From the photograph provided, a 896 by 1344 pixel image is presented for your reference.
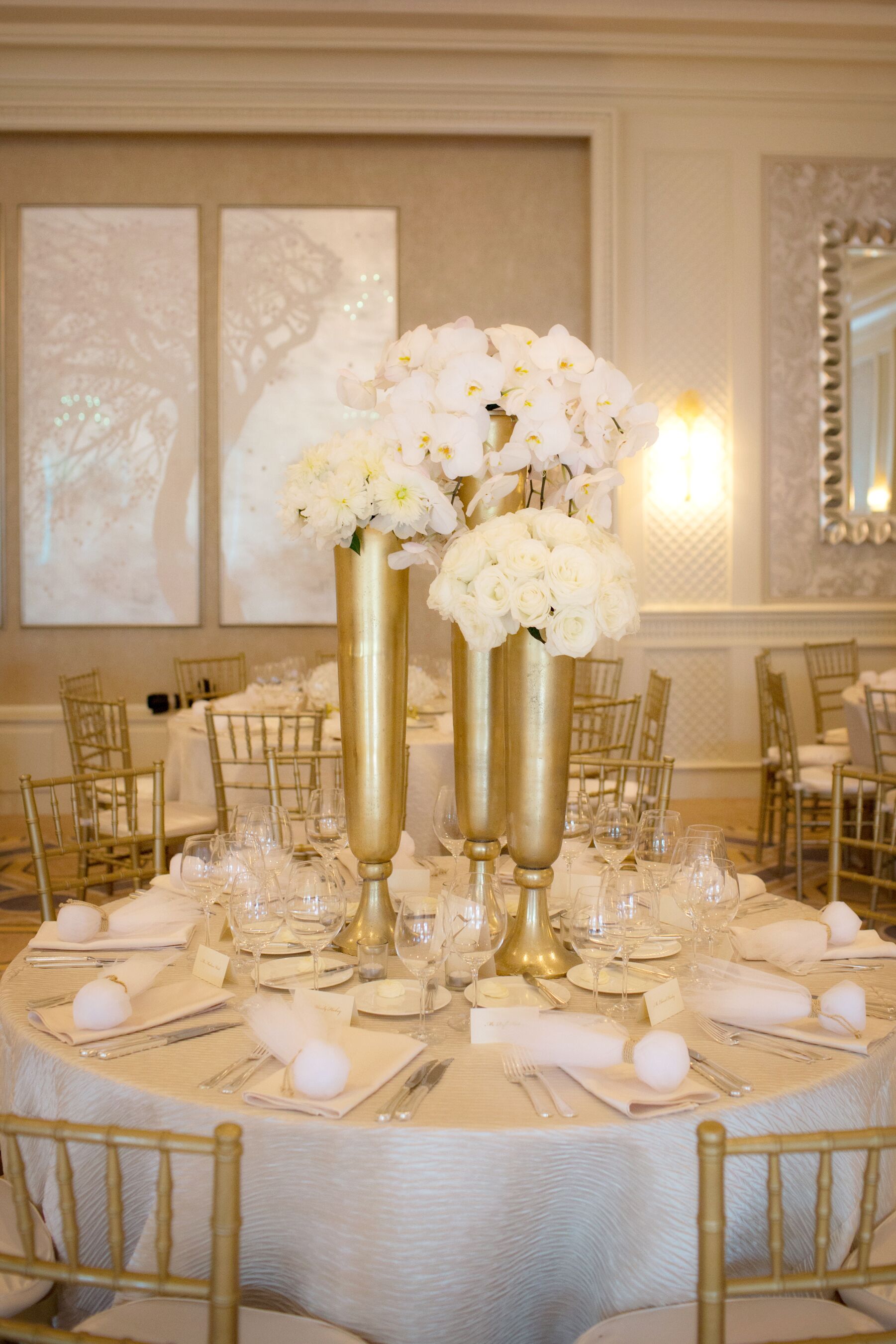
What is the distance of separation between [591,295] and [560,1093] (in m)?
6.46

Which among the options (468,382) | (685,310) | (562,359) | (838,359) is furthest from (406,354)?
(838,359)

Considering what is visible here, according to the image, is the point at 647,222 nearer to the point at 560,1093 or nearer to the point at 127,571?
the point at 127,571

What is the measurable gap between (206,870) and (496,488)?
767 mm

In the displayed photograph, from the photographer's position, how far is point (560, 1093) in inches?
50.9

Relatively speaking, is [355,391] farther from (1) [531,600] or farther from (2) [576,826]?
(2) [576,826]

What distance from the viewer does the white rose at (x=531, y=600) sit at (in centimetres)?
148

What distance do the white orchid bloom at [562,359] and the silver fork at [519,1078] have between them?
925 mm

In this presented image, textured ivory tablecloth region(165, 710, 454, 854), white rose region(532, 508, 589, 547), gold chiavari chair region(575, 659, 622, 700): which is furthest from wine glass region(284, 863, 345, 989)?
gold chiavari chair region(575, 659, 622, 700)

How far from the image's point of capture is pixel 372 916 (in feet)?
5.86

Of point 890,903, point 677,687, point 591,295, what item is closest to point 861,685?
point 890,903

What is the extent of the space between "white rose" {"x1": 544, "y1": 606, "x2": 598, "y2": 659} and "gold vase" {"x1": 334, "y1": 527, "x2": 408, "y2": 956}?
335mm

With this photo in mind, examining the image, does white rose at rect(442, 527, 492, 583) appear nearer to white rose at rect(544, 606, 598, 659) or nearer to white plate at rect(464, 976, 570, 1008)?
white rose at rect(544, 606, 598, 659)

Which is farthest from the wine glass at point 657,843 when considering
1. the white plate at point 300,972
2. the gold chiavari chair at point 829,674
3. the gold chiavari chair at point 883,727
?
the gold chiavari chair at point 829,674

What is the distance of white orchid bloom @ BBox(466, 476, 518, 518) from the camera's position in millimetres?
1599
